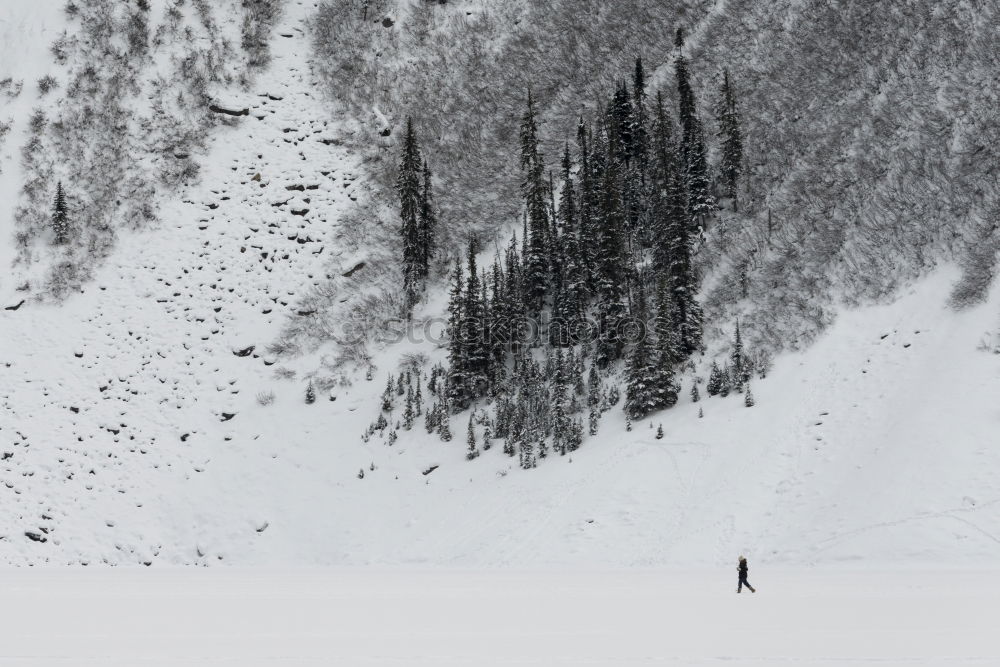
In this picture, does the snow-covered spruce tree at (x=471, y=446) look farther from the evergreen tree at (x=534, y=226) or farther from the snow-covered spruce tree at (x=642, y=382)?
the evergreen tree at (x=534, y=226)

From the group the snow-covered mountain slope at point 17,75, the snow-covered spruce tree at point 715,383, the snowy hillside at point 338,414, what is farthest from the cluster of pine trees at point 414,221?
the snow-covered mountain slope at point 17,75

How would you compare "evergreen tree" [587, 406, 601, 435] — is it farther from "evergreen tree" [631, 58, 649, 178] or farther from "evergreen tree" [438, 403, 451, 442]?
"evergreen tree" [631, 58, 649, 178]

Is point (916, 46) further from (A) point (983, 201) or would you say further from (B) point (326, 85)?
(B) point (326, 85)

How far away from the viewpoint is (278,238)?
4194 centimetres

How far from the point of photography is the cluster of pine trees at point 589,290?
100 ft

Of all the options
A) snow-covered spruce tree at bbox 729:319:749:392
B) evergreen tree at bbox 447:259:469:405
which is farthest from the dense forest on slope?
evergreen tree at bbox 447:259:469:405

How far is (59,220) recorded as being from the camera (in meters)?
38.8

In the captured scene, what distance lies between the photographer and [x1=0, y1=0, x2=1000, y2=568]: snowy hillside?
2170 centimetres

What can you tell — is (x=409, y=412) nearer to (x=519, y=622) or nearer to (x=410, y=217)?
(x=410, y=217)

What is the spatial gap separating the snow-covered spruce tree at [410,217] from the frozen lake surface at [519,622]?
26.9m

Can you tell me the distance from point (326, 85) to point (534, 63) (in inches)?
750

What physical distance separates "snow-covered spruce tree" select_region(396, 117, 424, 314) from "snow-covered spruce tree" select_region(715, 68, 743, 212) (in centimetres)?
2142

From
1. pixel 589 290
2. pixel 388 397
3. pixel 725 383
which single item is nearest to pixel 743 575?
pixel 725 383

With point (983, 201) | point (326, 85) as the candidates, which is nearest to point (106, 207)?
point (326, 85)
